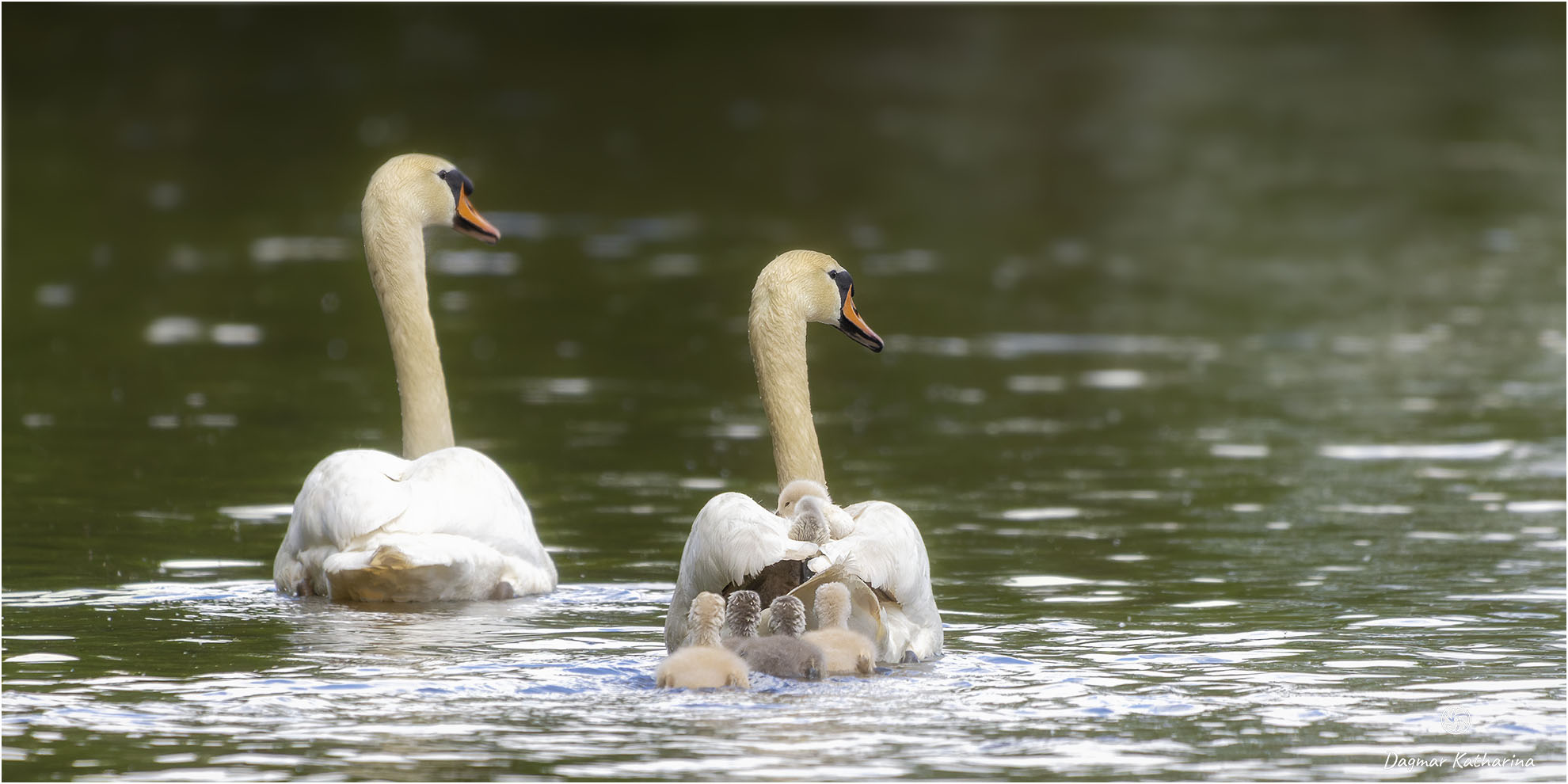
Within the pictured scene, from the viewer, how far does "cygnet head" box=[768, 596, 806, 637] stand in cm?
945

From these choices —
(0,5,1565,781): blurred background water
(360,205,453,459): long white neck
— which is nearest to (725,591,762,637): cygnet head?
(0,5,1565,781): blurred background water

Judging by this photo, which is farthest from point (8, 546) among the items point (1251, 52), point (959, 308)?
point (1251, 52)

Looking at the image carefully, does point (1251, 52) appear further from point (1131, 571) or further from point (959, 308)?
point (1131, 571)

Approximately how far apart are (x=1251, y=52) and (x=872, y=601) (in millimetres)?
53763

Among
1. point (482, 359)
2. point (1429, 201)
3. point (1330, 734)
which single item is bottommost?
point (1330, 734)

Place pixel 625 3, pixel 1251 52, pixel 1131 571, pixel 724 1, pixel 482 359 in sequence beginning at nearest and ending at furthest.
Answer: pixel 1131 571
pixel 482 359
pixel 1251 52
pixel 724 1
pixel 625 3

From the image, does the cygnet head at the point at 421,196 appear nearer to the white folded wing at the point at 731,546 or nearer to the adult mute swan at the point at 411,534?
the adult mute swan at the point at 411,534

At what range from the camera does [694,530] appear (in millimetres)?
9938

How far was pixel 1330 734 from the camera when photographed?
28.5 feet

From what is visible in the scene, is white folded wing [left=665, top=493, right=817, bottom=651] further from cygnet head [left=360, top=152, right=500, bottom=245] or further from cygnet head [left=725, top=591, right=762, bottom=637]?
cygnet head [left=360, top=152, right=500, bottom=245]

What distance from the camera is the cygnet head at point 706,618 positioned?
30.7 ft

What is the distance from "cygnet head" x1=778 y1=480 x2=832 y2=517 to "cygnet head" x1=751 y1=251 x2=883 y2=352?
1306 mm

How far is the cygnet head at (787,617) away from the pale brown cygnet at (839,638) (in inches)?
1.9

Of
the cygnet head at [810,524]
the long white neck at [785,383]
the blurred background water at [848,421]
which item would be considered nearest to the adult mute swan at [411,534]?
the blurred background water at [848,421]
